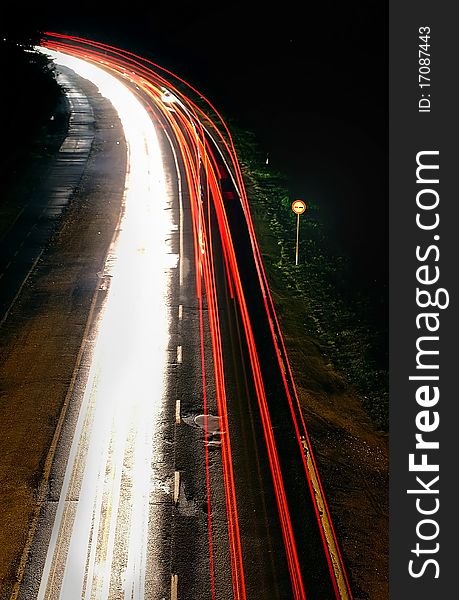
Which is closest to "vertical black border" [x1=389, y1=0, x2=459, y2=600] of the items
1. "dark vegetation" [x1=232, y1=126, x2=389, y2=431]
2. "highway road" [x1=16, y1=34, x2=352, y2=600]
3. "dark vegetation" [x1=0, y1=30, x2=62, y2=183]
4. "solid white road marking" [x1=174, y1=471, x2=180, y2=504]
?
"dark vegetation" [x1=232, y1=126, x2=389, y2=431]

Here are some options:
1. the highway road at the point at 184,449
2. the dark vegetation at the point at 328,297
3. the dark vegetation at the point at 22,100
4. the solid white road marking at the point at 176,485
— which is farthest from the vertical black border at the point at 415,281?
the dark vegetation at the point at 22,100

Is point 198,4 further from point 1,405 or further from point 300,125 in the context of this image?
point 1,405

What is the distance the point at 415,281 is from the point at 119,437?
886cm

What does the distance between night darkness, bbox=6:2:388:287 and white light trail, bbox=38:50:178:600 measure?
7.06 m

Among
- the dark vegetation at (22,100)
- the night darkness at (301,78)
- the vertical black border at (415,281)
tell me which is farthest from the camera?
the dark vegetation at (22,100)

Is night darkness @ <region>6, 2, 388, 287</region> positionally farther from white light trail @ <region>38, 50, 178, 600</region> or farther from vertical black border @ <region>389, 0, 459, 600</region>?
white light trail @ <region>38, 50, 178, 600</region>

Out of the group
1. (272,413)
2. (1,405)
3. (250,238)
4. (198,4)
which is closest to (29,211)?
(250,238)

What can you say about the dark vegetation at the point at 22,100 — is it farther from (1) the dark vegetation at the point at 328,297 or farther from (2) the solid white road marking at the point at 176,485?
(2) the solid white road marking at the point at 176,485

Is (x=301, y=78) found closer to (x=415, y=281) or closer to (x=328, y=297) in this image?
(x=328, y=297)

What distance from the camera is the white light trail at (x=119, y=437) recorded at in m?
12.4

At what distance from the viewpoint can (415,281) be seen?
19.7 m

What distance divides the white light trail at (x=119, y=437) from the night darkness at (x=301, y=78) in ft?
23.2

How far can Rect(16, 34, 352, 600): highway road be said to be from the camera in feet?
40.7

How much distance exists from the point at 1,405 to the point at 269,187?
740 inches
